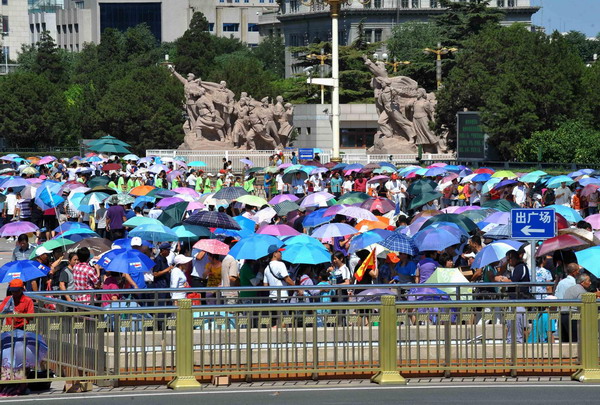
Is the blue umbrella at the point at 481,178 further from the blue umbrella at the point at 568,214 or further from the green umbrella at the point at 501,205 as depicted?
the blue umbrella at the point at 568,214

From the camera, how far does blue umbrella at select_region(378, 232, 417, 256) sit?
655 inches

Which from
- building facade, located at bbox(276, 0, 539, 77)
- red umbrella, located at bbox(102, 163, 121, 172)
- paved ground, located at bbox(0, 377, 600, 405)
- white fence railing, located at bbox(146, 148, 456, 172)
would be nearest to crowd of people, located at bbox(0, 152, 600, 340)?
paved ground, located at bbox(0, 377, 600, 405)

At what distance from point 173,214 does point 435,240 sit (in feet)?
21.8

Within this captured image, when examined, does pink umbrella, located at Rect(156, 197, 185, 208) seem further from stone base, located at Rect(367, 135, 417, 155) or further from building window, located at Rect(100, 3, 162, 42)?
building window, located at Rect(100, 3, 162, 42)

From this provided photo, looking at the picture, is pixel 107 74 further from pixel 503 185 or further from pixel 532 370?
pixel 532 370

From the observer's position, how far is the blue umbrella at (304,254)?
16375 mm

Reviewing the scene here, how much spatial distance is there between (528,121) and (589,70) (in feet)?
25.9

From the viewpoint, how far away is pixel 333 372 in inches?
521

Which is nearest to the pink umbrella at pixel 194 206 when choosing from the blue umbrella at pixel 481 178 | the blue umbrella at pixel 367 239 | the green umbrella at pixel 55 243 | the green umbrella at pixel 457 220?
the green umbrella at pixel 55 243

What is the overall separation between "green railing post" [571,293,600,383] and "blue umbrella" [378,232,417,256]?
3795 mm

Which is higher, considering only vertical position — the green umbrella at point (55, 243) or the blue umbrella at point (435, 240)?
the blue umbrella at point (435, 240)

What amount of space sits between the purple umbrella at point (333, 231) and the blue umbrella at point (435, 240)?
221 cm

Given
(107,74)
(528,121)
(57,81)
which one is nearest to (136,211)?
(528,121)

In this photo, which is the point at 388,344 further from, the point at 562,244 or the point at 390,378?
the point at 562,244
